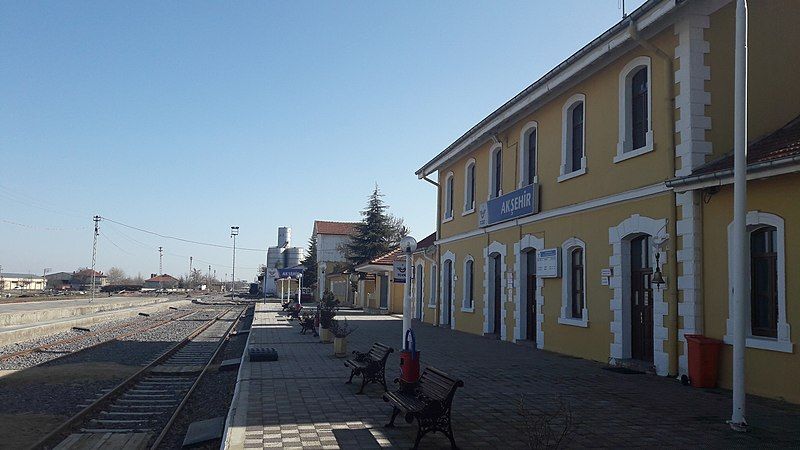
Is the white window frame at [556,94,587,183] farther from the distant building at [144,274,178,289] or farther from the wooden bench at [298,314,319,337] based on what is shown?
the distant building at [144,274,178,289]

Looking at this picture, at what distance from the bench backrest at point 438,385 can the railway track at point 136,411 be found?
360cm

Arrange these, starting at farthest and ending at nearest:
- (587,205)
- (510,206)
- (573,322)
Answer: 1. (510,206)
2. (573,322)
3. (587,205)

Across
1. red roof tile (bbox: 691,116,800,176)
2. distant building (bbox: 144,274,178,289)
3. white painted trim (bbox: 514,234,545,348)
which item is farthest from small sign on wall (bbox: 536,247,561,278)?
distant building (bbox: 144,274,178,289)

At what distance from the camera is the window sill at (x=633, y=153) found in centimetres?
1162

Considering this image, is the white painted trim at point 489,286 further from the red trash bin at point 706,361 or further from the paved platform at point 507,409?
the red trash bin at point 706,361

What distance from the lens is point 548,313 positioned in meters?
15.5

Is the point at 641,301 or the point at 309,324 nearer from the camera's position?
the point at 641,301

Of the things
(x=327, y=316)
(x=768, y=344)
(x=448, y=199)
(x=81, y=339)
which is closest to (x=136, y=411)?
(x=327, y=316)

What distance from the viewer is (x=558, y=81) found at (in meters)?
14.4

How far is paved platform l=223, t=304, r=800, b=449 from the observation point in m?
6.67

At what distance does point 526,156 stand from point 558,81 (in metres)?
3.39

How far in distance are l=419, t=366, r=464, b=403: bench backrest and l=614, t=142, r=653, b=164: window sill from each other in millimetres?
6765

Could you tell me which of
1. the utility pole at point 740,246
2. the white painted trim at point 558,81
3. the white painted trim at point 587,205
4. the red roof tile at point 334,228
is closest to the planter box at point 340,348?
the white painted trim at point 587,205

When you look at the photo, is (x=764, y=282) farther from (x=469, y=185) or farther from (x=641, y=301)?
(x=469, y=185)
